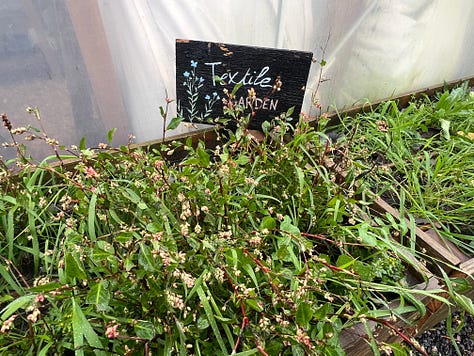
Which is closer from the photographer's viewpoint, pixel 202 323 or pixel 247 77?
pixel 202 323

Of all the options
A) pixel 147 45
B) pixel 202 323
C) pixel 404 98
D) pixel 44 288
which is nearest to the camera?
pixel 44 288

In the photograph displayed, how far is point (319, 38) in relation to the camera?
4.73ft

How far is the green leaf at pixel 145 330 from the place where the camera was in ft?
2.08

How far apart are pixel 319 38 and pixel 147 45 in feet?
2.23

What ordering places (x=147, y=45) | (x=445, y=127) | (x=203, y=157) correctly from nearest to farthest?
(x=203, y=157), (x=147, y=45), (x=445, y=127)

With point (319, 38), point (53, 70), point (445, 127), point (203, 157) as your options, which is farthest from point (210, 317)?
point (445, 127)

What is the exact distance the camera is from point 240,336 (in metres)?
0.63

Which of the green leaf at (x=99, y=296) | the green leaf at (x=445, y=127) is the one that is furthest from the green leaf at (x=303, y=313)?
the green leaf at (x=445, y=127)

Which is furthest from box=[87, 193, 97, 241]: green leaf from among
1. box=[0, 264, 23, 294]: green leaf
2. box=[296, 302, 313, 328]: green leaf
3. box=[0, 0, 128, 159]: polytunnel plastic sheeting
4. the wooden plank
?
the wooden plank

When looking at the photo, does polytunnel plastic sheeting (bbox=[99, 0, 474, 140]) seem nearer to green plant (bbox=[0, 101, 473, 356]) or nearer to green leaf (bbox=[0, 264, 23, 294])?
green plant (bbox=[0, 101, 473, 356])

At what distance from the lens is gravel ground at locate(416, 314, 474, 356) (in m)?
1.28

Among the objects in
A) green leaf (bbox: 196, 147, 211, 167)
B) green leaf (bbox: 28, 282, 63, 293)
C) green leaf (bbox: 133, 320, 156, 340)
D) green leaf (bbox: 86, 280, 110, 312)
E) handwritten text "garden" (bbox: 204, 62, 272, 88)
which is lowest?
green leaf (bbox: 133, 320, 156, 340)

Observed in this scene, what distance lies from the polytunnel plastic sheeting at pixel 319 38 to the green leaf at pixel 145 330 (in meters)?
0.82

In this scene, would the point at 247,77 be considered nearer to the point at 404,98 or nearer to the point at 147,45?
the point at 147,45
